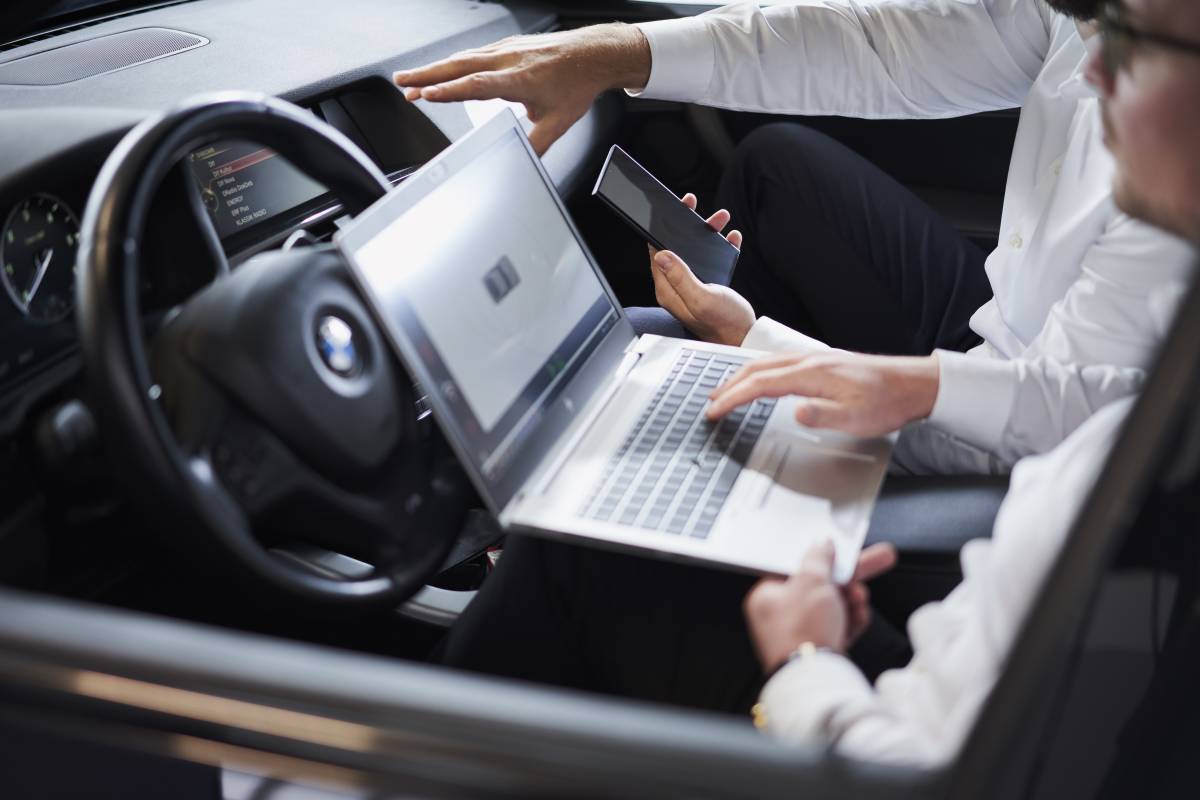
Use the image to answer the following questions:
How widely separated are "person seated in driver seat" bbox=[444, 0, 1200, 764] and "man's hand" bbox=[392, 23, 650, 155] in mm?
510

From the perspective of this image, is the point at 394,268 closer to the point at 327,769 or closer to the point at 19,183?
the point at 19,183

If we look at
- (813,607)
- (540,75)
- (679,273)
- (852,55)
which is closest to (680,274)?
(679,273)

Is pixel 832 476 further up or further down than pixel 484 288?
further down

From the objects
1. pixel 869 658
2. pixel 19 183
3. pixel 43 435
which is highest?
pixel 19 183

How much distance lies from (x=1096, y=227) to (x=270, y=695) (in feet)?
3.20

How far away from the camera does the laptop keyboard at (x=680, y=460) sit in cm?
93

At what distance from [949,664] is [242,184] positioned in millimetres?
902

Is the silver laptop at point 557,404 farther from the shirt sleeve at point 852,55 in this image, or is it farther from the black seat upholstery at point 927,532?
the shirt sleeve at point 852,55

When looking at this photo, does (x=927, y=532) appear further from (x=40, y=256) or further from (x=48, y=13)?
(x=48, y=13)

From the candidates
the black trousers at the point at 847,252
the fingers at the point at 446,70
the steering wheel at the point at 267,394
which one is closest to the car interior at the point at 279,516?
the steering wheel at the point at 267,394

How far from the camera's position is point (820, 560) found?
83cm

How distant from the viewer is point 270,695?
0.53 m

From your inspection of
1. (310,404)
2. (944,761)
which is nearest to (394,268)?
(310,404)

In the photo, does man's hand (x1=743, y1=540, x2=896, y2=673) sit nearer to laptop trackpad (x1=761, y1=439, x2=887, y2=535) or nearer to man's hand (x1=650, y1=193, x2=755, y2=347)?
laptop trackpad (x1=761, y1=439, x2=887, y2=535)
